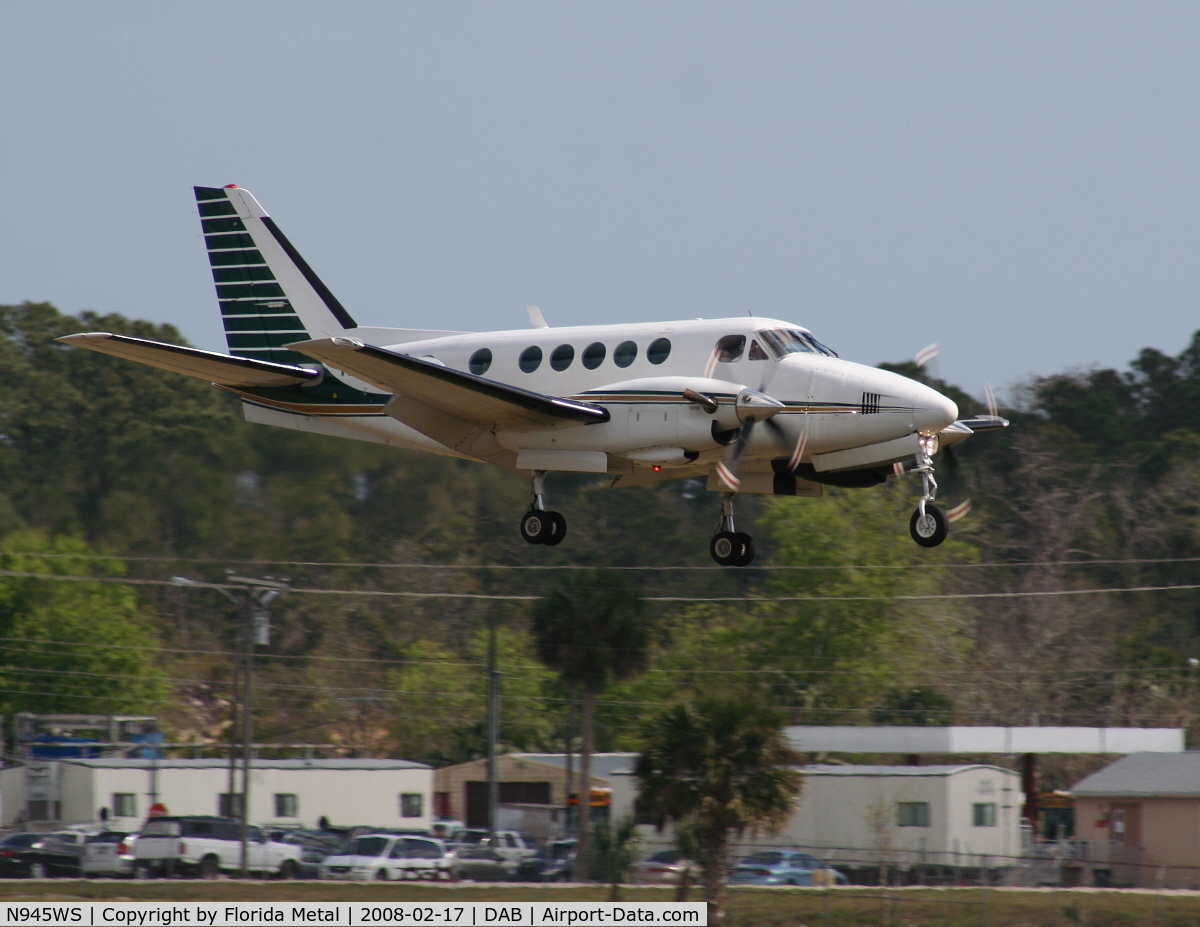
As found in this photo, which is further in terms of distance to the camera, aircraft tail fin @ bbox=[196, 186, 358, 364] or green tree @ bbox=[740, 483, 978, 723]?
green tree @ bbox=[740, 483, 978, 723]

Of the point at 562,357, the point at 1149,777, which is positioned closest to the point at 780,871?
the point at 1149,777

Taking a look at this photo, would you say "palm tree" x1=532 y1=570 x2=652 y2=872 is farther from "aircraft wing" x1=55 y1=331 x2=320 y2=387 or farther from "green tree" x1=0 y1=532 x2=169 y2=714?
"aircraft wing" x1=55 y1=331 x2=320 y2=387

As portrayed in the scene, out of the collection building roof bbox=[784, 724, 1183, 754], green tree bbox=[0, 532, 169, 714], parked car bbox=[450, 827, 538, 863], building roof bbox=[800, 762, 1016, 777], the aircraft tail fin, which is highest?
the aircraft tail fin

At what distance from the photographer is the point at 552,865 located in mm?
38375

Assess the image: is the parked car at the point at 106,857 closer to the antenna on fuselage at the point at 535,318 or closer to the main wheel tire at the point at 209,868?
the main wheel tire at the point at 209,868

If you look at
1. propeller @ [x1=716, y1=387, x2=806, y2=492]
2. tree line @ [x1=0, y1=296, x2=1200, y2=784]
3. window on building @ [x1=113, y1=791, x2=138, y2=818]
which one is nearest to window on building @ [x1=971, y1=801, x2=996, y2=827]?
tree line @ [x1=0, y1=296, x2=1200, y2=784]

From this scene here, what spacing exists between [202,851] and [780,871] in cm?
1459

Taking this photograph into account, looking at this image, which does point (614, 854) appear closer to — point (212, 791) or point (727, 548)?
point (727, 548)

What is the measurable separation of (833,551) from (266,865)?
91.5ft

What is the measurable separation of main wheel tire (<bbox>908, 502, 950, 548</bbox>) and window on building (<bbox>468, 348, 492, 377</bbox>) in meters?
7.01

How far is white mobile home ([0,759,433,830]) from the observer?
43062 millimetres

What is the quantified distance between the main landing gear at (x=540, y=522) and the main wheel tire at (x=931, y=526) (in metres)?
5.47

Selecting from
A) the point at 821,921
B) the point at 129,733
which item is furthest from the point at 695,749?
the point at 129,733

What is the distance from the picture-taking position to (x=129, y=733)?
4869 centimetres
